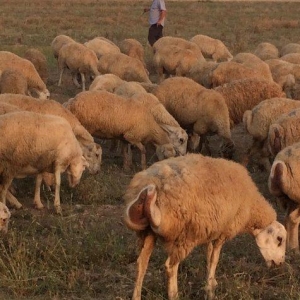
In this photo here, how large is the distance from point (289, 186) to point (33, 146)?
293cm

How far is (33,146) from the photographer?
24.9ft

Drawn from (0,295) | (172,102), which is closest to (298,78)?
(172,102)

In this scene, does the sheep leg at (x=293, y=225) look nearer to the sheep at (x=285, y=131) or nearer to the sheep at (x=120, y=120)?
the sheep at (x=285, y=131)

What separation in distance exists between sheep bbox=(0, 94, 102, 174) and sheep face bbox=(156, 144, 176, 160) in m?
1.29

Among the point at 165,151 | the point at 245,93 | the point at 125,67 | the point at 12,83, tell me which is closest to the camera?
the point at 165,151

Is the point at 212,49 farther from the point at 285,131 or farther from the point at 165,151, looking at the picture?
the point at 285,131

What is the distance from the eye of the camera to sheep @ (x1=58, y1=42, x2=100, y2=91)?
A: 15.8 meters

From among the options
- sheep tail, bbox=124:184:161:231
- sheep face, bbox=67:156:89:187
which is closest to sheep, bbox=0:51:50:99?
sheep face, bbox=67:156:89:187

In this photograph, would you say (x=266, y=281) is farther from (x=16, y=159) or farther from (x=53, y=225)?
(x=16, y=159)

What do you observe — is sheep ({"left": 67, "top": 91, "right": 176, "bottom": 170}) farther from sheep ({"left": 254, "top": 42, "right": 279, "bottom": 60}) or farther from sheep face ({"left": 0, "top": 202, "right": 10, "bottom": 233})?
sheep ({"left": 254, "top": 42, "right": 279, "bottom": 60})

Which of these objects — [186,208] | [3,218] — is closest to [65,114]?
[3,218]

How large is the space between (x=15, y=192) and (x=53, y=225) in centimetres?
167

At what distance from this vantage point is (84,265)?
604cm

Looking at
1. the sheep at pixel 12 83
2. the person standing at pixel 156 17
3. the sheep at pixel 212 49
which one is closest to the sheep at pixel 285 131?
the sheep at pixel 12 83
